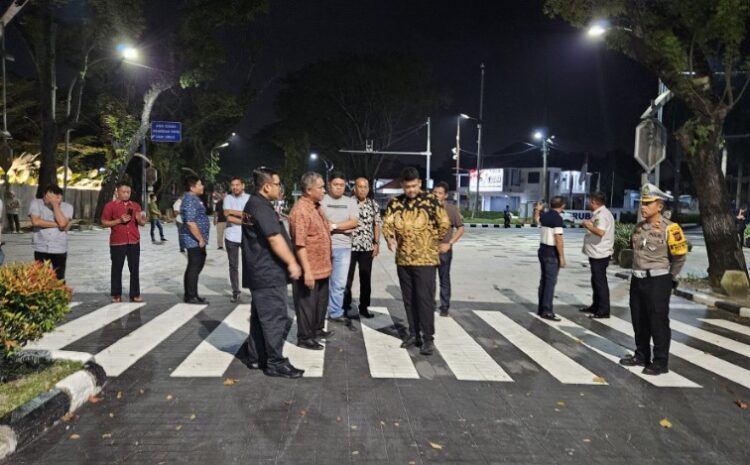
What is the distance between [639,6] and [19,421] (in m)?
12.4

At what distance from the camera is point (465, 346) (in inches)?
266

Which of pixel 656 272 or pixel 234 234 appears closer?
pixel 656 272

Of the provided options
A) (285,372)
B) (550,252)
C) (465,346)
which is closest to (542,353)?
(465,346)

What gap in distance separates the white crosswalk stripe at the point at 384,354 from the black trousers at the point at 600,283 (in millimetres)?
3140

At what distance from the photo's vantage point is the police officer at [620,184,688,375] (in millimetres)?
5703

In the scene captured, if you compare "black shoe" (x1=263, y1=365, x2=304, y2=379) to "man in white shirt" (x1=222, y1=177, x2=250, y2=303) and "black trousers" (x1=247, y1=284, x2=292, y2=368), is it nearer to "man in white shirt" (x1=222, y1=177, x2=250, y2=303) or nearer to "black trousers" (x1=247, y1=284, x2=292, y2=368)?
"black trousers" (x1=247, y1=284, x2=292, y2=368)

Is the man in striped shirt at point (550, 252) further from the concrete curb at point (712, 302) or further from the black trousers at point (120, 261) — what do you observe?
the black trousers at point (120, 261)

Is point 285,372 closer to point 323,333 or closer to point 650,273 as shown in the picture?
point 323,333

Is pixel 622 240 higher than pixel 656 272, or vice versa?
pixel 656 272

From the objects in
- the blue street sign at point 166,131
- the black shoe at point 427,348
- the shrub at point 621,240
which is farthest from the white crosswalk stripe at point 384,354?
the blue street sign at point 166,131

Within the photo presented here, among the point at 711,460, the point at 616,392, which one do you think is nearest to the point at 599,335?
the point at 616,392

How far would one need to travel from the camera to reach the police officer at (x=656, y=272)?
570cm

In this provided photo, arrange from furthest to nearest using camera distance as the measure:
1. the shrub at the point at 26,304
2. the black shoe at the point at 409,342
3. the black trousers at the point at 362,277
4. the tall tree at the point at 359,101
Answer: the tall tree at the point at 359,101 → the black trousers at the point at 362,277 → the black shoe at the point at 409,342 → the shrub at the point at 26,304

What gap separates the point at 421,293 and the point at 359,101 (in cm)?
3622
